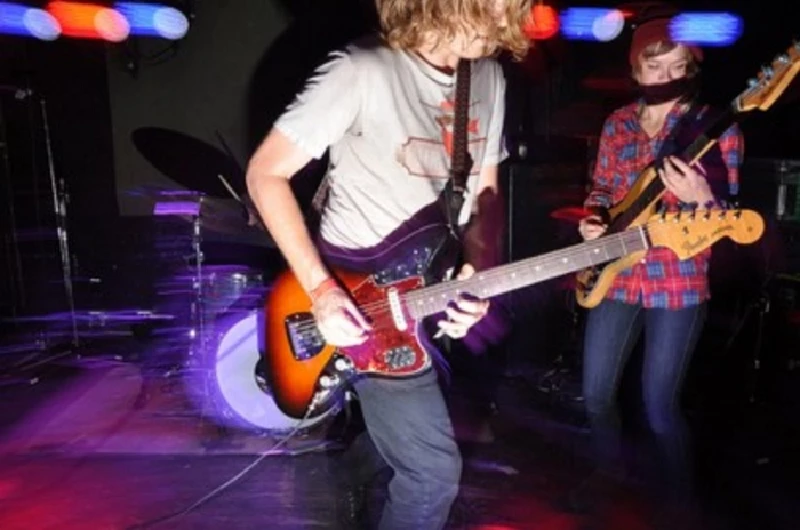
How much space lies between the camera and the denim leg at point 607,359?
2900 millimetres

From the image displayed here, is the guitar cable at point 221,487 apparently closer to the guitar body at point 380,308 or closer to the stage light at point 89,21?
the guitar body at point 380,308

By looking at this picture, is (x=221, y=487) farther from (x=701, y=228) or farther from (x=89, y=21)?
(x=89, y=21)

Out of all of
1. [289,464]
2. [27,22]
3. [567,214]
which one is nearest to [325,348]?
[289,464]

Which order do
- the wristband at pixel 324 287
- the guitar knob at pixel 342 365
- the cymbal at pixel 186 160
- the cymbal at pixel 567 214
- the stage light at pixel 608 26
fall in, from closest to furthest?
the wristband at pixel 324 287
the guitar knob at pixel 342 365
the cymbal at pixel 567 214
the cymbal at pixel 186 160
the stage light at pixel 608 26

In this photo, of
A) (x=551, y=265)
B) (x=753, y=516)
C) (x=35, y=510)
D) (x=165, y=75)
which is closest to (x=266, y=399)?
(x=35, y=510)

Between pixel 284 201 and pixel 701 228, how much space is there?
1.52 m

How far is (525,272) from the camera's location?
230cm

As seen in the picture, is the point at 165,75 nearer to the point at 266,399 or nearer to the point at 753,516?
the point at 266,399

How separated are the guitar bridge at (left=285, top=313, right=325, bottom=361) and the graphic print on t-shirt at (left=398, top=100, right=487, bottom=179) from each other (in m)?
0.54

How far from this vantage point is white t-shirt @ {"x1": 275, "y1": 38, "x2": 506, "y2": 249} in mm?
1868

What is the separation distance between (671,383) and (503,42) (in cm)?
148

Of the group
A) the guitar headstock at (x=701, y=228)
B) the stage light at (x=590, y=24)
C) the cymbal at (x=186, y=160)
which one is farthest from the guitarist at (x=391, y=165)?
the stage light at (x=590, y=24)

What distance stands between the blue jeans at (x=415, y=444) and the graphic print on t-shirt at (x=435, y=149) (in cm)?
57

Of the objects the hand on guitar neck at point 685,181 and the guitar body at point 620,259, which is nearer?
the hand on guitar neck at point 685,181
